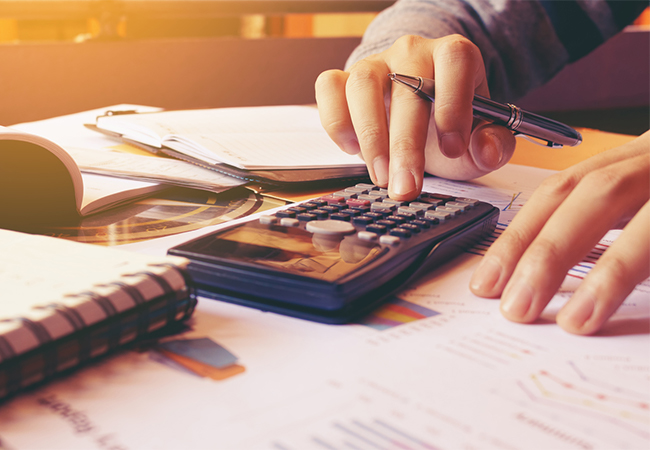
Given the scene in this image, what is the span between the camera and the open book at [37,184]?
44 centimetres

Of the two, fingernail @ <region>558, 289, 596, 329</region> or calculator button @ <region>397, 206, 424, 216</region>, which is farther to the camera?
calculator button @ <region>397, 206, 424, 216</region>

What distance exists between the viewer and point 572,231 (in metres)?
0.33

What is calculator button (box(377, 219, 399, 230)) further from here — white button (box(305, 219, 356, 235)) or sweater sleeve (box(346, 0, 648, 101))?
sweater sleeve (box(346, 0, 648, 101))

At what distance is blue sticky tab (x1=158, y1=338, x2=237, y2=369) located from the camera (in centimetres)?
25

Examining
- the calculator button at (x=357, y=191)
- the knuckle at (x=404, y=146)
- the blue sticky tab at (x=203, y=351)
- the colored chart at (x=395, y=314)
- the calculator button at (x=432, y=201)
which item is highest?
the knuckle at (x=404, y=146)

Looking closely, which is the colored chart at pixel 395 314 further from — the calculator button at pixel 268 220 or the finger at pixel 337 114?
the finger at pixel 337 114

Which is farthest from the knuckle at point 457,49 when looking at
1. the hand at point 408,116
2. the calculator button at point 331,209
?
the calculator button at point 331,209

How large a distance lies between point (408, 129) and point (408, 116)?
2 centimetres

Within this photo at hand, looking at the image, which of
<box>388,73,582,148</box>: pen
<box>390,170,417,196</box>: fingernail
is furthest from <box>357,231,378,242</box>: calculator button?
<box>388,73,582,148</box>: pen

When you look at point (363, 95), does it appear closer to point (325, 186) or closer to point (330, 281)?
point (325, 186)

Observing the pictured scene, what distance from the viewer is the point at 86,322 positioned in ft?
0.75

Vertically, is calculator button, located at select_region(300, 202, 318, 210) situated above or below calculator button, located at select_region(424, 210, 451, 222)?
below

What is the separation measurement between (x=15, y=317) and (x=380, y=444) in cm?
14

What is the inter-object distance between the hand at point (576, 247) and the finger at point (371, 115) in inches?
6.4
